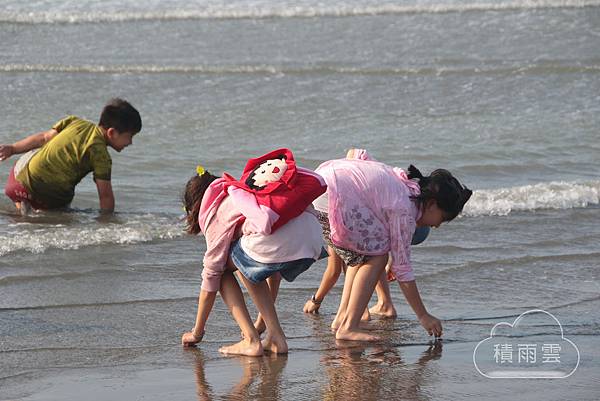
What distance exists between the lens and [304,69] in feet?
43.8

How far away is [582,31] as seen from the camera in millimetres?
15867

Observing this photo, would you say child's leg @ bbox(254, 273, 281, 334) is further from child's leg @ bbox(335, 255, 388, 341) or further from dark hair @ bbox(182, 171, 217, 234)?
dark hair @ bbox(182, 171, 217, 234)

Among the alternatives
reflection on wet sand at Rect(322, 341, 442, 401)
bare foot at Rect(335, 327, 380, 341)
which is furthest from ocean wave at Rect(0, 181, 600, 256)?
reflection on wet sand at Rect(322, 341, 442, 401)

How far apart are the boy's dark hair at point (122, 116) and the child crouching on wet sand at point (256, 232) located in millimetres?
2551

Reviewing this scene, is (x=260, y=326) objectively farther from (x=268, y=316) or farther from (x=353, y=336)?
(x=353, y=336)

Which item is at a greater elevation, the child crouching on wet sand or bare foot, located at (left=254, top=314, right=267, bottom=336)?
the child crouching on wet sand

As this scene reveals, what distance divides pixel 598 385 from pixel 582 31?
40.4ft

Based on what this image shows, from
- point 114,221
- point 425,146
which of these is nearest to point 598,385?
point 114,221

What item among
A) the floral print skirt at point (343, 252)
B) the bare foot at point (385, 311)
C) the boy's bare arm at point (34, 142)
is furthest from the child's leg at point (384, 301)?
the boy's bare arm at point (34, 142)

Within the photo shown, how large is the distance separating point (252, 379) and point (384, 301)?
1235 millimetres

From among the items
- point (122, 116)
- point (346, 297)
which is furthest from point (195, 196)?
point (122, 116)

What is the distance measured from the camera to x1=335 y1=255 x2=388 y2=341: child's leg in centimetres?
493

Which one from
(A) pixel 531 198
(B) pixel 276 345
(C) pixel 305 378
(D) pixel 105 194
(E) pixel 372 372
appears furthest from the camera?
(A) pixel 531 198

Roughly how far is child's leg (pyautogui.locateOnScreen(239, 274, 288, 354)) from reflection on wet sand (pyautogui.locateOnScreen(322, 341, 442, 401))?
7.9 inches
